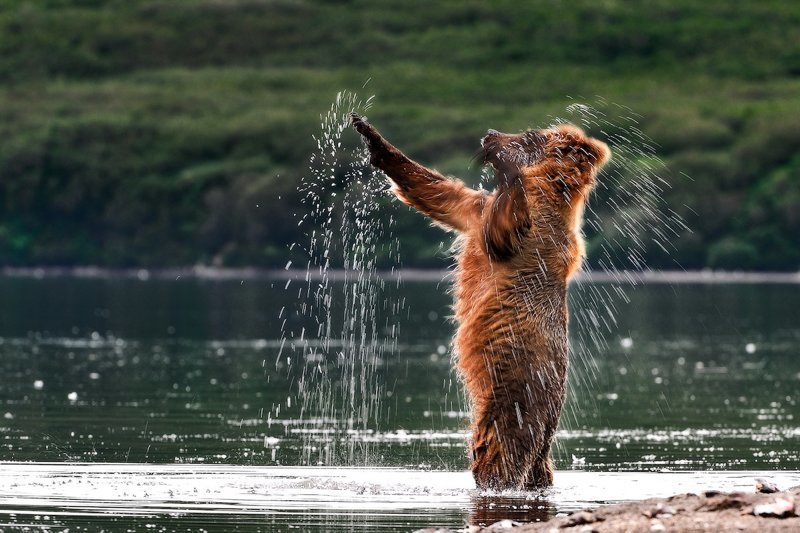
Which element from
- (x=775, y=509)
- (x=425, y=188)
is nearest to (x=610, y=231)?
(x=425, y=188)

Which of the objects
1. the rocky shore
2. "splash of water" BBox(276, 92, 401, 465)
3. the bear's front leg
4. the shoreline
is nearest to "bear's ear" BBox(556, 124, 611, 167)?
the bear's front leg

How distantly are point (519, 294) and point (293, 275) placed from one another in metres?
109

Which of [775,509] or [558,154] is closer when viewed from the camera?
[775,509]

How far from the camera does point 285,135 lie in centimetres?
16000

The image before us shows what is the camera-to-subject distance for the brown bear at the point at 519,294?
14250 mm

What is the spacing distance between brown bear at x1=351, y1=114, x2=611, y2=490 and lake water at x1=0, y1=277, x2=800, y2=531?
0.44 meters

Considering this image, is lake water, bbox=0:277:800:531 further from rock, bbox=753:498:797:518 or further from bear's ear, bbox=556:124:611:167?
bear's ear, bbox=556:124:611:167

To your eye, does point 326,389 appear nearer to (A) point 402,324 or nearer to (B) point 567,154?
(B) point 567,154

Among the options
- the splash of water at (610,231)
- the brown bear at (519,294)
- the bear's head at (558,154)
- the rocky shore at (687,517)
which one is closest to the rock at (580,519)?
the rocky shore at (687,517)

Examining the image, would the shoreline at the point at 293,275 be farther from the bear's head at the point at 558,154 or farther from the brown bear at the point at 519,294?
the brown bear at the point at 519,294

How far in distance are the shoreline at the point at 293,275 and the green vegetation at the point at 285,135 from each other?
5.69ft

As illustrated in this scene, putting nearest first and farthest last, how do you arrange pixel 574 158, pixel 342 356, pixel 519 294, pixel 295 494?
pixel 519 294, pixel 574 158, pixel 295 494, pixel 342 356

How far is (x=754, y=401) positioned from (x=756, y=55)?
17406 cm

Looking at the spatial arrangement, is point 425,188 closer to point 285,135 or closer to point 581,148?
point 581,148
